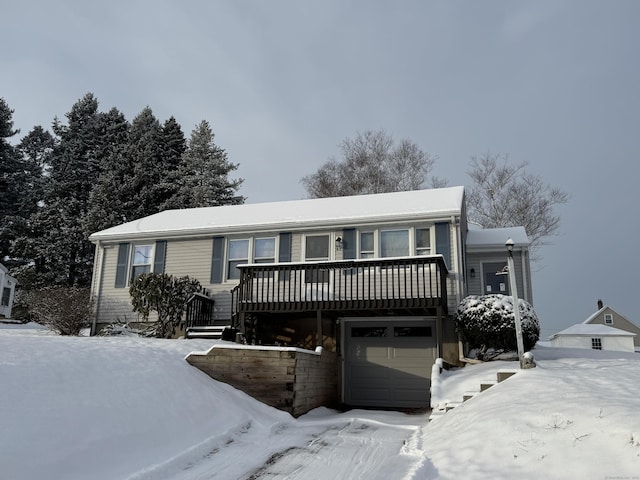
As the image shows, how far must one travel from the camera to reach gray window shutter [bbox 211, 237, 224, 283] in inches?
566

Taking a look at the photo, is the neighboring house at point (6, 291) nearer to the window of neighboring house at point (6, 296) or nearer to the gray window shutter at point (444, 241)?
the window of neighboring house at point (6, 296)

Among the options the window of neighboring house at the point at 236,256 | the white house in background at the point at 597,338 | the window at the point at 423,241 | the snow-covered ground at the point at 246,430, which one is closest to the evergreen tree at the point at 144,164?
the window of neighboring house at the point at 236,256

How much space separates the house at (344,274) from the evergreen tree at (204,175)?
14.9 meters

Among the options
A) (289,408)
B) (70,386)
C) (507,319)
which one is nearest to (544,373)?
(507,319)

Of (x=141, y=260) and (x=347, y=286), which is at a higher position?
(x=141, y=260)

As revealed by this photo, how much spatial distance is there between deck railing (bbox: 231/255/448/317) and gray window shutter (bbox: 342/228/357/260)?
1.16m

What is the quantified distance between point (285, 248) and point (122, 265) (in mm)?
5259

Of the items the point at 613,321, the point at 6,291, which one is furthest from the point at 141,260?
the point at 613,321

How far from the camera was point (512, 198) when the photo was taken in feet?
81.9

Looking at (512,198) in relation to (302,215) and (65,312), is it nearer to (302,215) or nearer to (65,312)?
(302,215)

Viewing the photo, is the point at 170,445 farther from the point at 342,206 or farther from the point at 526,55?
the point at 526,55

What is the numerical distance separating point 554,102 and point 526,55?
836 cm

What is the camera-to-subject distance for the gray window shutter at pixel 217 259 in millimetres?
14384

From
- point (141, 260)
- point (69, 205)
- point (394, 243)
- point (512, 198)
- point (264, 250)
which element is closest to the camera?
point (394, 243)
